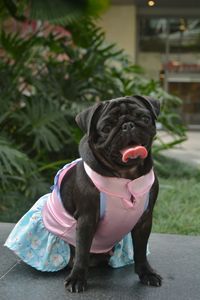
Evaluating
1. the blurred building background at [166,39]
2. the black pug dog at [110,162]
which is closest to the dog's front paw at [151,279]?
the black pug dog at [110,162]

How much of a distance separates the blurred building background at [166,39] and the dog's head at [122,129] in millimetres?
14547

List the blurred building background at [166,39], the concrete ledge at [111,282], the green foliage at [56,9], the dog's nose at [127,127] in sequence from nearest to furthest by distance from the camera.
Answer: the dog's nose at [127,127] → the concrete ledge at [111,282] → the green foliage at [56,9] → the blurred building background at [166,39]

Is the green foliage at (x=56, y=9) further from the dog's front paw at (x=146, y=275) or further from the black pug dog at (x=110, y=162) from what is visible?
the dog's front paw at (x=146, y=275)

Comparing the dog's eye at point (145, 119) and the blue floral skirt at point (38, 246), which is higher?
the dog's eye at point (145, 119)

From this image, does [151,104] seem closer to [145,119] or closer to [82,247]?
[145,119]

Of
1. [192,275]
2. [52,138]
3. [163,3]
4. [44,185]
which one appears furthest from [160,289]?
[163,3]

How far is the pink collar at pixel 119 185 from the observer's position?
7.76 ft

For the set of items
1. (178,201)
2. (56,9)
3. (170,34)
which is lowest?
(170,34)

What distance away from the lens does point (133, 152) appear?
2.20 meters

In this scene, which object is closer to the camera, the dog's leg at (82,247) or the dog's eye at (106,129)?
the dog's eye at (106,129)

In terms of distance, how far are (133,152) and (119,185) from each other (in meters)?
0.24

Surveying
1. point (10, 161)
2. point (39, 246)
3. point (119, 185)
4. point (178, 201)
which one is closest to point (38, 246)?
point (39, 246)

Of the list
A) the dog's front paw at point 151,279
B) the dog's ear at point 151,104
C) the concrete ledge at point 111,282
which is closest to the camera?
the dog's ear at point 151,104

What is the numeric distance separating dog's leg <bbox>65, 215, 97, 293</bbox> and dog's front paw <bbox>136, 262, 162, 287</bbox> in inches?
12.4
